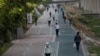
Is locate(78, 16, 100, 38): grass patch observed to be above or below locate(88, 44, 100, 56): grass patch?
above

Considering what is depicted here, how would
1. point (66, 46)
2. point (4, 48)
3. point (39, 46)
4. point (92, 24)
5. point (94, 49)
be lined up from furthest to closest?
point (92, 24) → point (39, 46) → point (66, 46) → point (4, 48) → point (94, 49)

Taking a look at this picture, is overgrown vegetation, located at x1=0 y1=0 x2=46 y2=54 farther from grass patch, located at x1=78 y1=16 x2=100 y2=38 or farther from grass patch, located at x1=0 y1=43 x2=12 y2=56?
grass patch, located at x1=78 y1=16 x2=100 y2=38

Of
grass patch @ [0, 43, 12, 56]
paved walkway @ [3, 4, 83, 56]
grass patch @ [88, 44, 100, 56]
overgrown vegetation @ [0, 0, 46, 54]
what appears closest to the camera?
grass patch @ [88, 44, 100, 56]

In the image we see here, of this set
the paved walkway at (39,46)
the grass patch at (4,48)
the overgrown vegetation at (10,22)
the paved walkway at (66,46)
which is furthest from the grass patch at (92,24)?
the grass patch at (4,48)

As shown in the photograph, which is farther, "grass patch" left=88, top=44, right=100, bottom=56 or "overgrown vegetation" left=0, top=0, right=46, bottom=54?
"overgrown vegetation" left=0, top=0, right=46, bottom=54

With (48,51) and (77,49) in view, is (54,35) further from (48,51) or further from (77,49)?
(48,51)

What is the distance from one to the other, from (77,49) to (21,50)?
4413mm

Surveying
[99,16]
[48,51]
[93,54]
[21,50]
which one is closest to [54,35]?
[21,50]

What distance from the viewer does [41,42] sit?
36.5 m

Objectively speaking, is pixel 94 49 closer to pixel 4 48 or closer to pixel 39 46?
pixel 39 46

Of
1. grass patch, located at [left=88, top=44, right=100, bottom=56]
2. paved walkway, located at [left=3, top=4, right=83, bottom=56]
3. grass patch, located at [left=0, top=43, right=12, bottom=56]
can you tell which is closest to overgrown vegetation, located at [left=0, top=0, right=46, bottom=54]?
grass patch, located at [left=0, top=43, right=12, bottom=56]

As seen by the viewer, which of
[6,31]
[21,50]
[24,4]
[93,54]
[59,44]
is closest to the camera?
[93,54]

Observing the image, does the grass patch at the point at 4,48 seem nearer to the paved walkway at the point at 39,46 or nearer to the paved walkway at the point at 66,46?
the paved walkway at the point at 39,46

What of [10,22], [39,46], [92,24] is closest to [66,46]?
[39,46]
